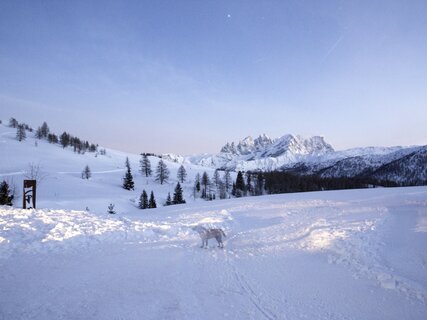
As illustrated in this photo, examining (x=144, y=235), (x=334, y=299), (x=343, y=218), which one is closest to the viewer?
(x=334, y=299)

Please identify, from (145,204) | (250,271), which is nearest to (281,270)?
(250,271)

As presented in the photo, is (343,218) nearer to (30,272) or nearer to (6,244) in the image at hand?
(30,272)

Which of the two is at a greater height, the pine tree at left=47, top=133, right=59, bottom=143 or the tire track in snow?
the pine tree at left=47, top=133, right=59, bottom=143

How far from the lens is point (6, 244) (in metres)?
9.63

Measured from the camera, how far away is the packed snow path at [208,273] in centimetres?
554

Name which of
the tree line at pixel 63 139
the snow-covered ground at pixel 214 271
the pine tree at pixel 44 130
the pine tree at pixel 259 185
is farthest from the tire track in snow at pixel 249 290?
the pine tree at pixel 44 130

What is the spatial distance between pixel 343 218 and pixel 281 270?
37.2ft

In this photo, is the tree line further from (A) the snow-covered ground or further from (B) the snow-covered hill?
(A) the snow-covered ground

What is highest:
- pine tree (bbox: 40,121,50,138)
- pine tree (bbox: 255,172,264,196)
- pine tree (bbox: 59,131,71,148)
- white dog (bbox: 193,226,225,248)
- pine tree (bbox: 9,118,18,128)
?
pine tree (bbox: 9,118,18,128)

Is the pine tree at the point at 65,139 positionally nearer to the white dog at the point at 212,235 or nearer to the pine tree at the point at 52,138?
the pine tree at the point at 52,138

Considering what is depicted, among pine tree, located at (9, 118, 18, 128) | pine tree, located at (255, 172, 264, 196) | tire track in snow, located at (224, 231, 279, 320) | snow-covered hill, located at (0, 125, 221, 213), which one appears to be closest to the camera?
tire track in snow, located at (224, 231, 279, 320)

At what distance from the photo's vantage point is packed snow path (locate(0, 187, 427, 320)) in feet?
18.2

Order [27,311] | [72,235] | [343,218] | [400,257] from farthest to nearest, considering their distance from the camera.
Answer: [343,218] < [72,235] < [400,257] < [27,311]

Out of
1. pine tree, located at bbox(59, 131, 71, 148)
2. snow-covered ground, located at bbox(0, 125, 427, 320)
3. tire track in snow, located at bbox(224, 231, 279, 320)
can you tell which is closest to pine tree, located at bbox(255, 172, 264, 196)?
snow-covered ground, located at bbox(0, 125, 427, 320)
